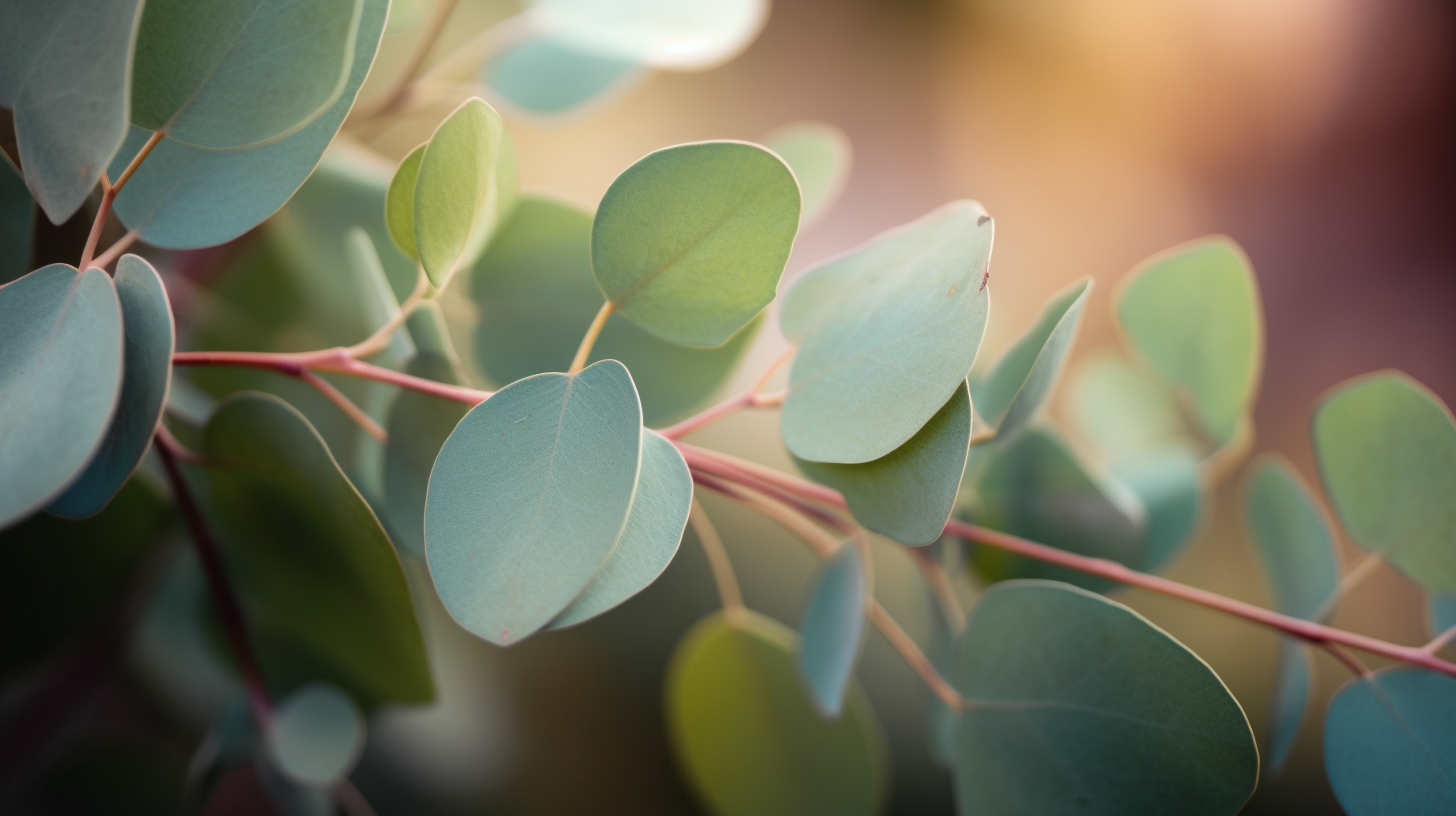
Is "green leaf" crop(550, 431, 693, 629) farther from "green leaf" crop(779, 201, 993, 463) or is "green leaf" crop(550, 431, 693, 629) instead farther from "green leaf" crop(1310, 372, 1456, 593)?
"green leaf" crop(1310, 372, 1456, 593)

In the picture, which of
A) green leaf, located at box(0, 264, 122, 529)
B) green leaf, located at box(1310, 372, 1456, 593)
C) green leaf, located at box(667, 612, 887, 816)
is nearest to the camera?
green leaf, located at box(0, 264, 122, 529)

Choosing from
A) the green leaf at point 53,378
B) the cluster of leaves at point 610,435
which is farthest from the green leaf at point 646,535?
the green leaf at point 53,378

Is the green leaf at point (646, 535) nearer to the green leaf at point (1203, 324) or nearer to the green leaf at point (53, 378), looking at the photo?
the green leaf at point (53, 378)

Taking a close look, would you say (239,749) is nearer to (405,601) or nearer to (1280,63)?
(405,601)

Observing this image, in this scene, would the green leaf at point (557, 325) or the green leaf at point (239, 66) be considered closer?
the green leaf at point (239, 66)

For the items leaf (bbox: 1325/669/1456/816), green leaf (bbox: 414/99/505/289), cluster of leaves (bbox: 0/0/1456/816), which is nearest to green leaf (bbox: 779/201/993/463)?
→ cluster of leaves (bbox: 0/0/1456/816)

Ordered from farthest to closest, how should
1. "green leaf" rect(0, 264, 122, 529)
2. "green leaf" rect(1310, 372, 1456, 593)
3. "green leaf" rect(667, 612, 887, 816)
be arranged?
"green leaf" rect(667, 612, 887, 816), "green leaf" rect(1310, 372, 1456, 593), "green leaf" rect(0, 264, 122, 529)

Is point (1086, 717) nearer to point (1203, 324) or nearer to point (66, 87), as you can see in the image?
point (1203, 324)
